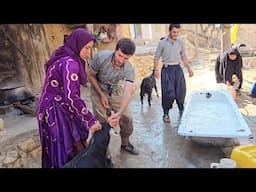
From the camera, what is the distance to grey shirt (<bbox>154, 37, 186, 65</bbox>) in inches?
123

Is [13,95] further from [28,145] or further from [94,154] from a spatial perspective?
[94,154]

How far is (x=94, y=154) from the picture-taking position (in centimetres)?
161

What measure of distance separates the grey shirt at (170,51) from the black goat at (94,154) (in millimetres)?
1608

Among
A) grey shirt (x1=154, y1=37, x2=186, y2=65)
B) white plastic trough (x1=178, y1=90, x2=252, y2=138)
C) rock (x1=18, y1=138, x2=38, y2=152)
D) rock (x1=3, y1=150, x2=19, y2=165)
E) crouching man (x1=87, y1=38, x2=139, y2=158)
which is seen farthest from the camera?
grey shirt (x1=154, y1=37, x2=186, y2=65)

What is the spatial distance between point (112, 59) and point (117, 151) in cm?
99

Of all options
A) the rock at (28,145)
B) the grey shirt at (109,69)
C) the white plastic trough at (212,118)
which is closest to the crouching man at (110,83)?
the grey shirt at (109,69)

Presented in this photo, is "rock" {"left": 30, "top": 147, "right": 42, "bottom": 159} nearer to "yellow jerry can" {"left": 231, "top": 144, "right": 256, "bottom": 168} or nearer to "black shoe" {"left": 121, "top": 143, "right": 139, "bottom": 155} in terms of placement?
"black shoe" {"left": 121, "top": 143, "right": 139, "bottom": 155}

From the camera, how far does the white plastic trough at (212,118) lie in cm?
240

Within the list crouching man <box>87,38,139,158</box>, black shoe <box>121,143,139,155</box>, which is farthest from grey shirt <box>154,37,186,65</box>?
black shoe <box>121,143,139,155</box>

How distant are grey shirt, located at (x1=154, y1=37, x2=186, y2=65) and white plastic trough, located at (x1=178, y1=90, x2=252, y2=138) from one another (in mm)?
567

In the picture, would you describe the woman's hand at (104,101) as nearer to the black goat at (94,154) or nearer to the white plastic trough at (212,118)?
the black goat at (94,154)

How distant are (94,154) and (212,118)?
1.69 meters

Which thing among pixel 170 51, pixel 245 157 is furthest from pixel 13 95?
pixel 245 157
